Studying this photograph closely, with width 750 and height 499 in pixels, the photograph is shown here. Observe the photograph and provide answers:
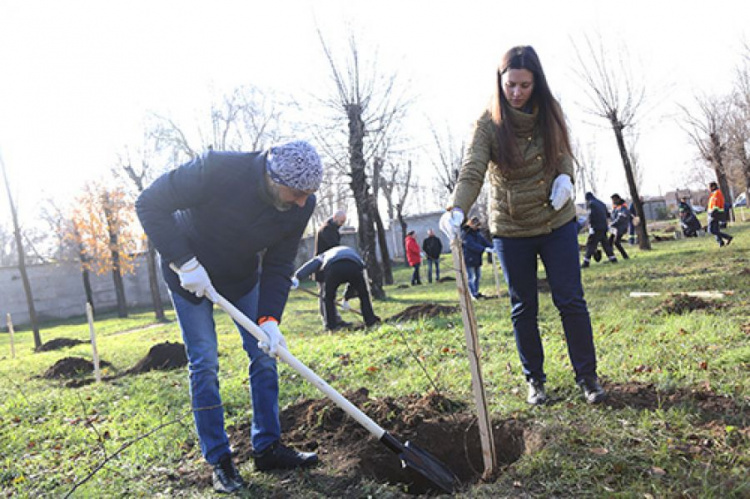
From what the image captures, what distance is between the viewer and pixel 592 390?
120 inches

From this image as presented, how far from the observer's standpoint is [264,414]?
9.64ft

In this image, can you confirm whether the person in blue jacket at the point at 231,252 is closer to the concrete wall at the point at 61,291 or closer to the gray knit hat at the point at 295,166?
the gray knit hat at the point at 295,166

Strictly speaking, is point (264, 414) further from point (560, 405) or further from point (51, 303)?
point (51, 303)

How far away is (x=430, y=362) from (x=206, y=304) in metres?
2.57

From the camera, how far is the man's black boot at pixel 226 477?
2.68 metres

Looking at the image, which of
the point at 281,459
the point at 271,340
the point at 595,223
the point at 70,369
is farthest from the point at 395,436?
the point at 595,223

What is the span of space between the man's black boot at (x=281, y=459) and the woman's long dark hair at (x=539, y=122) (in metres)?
1.97

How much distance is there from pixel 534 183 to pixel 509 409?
52.3 inches

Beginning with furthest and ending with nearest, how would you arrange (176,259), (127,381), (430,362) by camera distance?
(127,381), (430,362), (176,259)

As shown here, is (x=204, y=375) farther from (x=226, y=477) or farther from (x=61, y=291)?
(x=61, y=291)

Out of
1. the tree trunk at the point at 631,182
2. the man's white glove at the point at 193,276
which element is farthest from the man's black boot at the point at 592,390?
the tree trunk at the point at 631,182

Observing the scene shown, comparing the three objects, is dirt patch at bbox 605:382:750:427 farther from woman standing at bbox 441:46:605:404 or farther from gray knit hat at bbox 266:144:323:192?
gray knit hat at bbox 266:144:323:192

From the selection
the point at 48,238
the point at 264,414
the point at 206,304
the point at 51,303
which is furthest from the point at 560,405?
the point at 48,238

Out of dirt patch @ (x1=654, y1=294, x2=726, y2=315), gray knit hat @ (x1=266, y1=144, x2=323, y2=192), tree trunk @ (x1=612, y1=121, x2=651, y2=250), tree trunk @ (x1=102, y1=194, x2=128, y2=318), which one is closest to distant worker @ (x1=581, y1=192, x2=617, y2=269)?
tree trunk @ (x1=612, y1=121, x2=651, y2=250)
